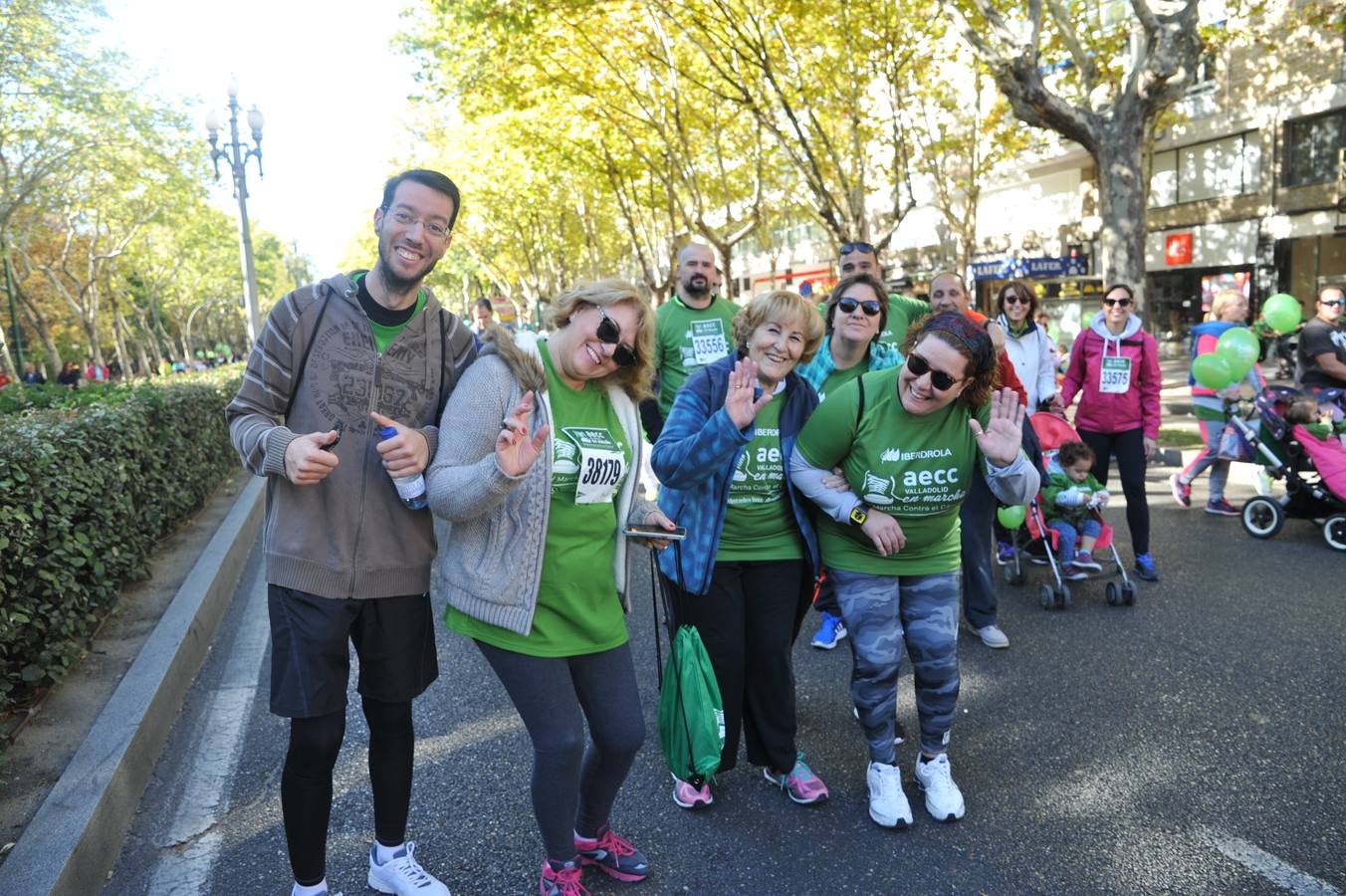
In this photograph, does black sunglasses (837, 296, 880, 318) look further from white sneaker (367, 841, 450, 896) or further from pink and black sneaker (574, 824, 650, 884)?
white sneaker (367, 841, 450, 896)

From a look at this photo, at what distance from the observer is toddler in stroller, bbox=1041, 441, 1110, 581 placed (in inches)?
219

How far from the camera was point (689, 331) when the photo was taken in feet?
18.7

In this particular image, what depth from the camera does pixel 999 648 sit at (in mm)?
4805

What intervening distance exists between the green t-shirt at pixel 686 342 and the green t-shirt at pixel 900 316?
1.05m

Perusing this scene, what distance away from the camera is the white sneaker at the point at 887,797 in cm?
310

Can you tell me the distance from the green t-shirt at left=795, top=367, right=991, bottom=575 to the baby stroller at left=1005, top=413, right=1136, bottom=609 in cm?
258

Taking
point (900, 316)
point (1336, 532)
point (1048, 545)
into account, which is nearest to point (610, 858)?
point (900, 316)

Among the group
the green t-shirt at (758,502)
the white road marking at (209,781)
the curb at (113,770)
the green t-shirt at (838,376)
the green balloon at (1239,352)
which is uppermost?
the green t-shirt at (838,376)

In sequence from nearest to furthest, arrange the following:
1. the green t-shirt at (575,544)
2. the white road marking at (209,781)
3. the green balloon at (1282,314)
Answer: the green t-shirt at (575,544)
the white road marking at (209,781)
the green balloon at (1282,314)

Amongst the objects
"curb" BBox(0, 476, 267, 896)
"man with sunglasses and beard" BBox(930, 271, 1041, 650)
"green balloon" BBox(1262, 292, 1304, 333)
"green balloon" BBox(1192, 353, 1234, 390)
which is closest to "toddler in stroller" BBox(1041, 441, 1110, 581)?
"man with sunglasses and beard" BBox(930, 271, 1041, 650)

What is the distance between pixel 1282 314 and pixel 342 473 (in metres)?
8.57

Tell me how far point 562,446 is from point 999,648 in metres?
3.18

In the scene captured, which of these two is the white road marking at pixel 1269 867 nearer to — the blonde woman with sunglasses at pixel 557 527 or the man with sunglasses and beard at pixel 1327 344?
the blonde woman with sunglasses at pixel 557 527

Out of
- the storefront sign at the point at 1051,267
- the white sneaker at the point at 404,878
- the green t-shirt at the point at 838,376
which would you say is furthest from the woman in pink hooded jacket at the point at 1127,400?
the storefront sign at the point at 1051,267
